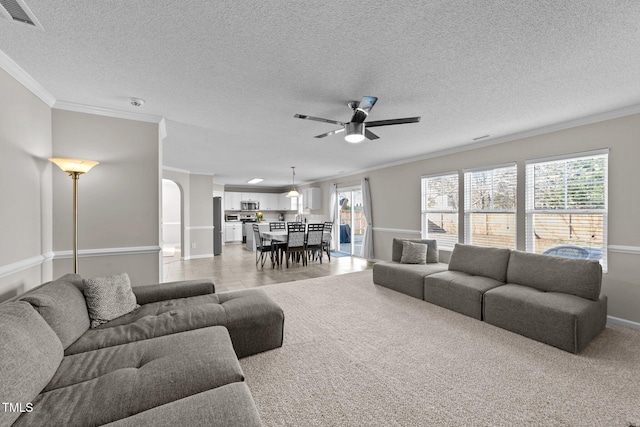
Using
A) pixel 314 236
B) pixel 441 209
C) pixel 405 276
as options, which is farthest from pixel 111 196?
pixel 441 209

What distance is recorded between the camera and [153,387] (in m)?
1.30

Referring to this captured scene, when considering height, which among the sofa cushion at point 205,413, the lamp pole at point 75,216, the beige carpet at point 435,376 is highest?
the lamp pole at point 75,216

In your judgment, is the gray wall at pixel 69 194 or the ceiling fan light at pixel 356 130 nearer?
the gray wall at pixel 69 194

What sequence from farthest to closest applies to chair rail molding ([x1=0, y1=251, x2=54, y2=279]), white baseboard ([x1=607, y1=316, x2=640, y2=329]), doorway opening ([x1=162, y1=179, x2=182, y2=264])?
doorway opening ([x1=162, y1=179, x2=182, y2=264])
white baseboard ([x1=607, y1=316, x2=640, y2=329])
chair rail molding ([x1=0, y1=251, x2=54, y2=279])

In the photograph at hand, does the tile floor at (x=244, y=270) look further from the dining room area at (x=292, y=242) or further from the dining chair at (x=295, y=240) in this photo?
the dining chair at (x=295, y=240)

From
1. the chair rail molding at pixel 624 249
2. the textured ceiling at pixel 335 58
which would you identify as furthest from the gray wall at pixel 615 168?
the textured ceiling at pixel 335 58

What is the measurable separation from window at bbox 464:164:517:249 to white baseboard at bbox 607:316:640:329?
132 centimetres

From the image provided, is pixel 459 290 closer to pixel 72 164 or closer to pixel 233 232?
pixel 72 164

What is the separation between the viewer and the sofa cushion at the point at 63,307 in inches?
64.0

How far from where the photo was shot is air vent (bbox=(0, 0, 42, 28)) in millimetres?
1429

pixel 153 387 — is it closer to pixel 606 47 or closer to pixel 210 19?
pixel 210 19

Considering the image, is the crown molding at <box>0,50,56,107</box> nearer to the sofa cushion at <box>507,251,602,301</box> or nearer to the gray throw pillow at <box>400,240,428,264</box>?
the gray throw pillow at <box>400,240,428,264</box>

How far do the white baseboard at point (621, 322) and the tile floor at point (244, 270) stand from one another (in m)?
3.82

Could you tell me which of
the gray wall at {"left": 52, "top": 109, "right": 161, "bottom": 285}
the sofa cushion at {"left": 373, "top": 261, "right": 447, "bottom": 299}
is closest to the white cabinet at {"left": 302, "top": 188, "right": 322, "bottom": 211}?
the sofa cushion at {"left": 373, "top": 261, "right": 447, "bottom": 299}
